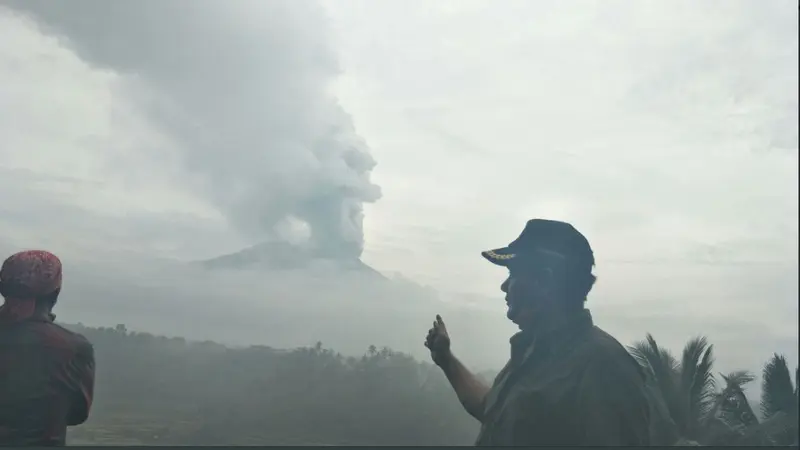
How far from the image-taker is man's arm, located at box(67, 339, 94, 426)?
9.91 ft

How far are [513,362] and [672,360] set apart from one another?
51.5 feet

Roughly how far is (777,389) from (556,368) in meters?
17.7

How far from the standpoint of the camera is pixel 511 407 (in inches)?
95.3

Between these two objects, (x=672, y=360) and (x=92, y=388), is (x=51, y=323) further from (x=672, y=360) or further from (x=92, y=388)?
(x=672, y=360)

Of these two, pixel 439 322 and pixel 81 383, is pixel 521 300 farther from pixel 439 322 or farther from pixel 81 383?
pixel 81 383

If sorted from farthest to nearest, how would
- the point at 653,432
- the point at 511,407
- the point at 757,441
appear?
the point at 757,441, the point at 511,407, the point at 653,432

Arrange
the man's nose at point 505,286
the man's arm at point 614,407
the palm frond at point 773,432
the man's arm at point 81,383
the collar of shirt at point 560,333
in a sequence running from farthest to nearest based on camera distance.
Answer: the palm frond at point 773,432 < the man's arm at point 81,383 < the man's nose at point 505,286 < the collar of shirt at point 560,333 < the man's arm at point 614,407

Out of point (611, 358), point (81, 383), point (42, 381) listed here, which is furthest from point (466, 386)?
point (42, 381)

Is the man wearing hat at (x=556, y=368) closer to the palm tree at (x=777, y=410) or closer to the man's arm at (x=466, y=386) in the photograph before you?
the man's arm at (x=466, y=386)

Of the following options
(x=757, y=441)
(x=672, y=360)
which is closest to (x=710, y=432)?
(x=757, y=441)

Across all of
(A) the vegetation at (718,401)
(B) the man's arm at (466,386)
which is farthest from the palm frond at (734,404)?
(B) the man's arm at (466,386)

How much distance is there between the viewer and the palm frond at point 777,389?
16656 mm

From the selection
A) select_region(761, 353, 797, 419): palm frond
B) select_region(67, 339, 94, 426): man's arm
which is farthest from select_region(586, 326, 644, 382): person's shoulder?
select_region(761, 353, 797, 419): palm frond

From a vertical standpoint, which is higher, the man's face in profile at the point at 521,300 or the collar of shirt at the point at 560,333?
the man's face in profile at the point at 521,300
